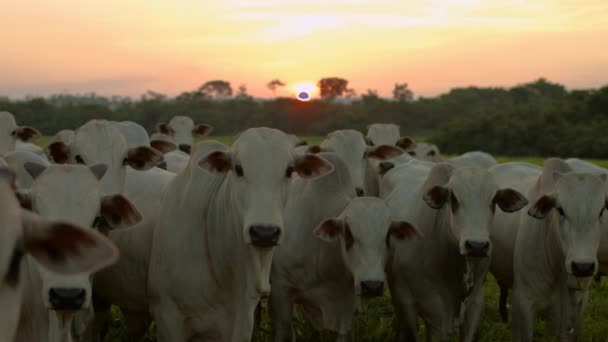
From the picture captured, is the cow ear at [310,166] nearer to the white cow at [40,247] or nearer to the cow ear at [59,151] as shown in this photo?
the cow ear at [59,151]

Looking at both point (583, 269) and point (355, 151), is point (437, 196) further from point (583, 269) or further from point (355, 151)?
point (355, 151)

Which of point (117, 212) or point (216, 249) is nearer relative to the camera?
point (117, 212)

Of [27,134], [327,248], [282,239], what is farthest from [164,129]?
[282,239]

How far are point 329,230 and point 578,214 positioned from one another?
1640mm

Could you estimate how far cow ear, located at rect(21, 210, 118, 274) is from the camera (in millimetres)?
1742

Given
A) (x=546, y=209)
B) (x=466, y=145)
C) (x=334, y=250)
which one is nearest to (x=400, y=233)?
(x=334, y=250)

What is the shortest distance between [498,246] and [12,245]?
17.6 ft

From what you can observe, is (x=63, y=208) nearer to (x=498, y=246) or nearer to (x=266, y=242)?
(x=266, y=242)

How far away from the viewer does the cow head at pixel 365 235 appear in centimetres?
514

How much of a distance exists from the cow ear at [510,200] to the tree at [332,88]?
65859 millimetres

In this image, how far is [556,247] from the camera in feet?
18.5

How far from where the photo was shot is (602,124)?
3931cm

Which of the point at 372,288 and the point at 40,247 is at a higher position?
the point at 40,247

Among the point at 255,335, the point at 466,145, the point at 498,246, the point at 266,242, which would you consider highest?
the point at 266,242
